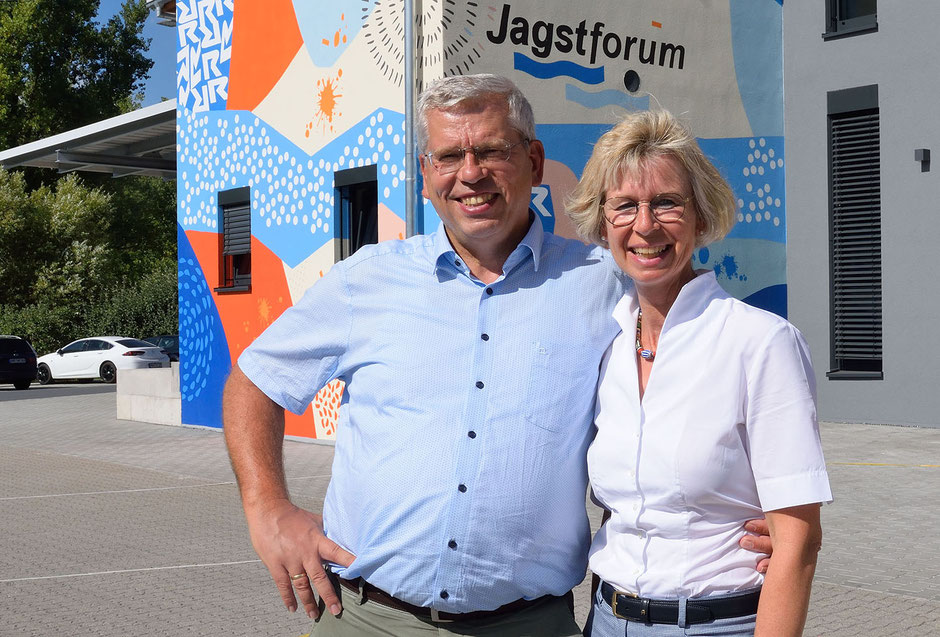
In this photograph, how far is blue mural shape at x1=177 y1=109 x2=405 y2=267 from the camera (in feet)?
43.9

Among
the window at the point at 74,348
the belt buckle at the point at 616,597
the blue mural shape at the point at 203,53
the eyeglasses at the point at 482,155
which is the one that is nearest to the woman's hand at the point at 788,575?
the belt buckle at the point at 616,597

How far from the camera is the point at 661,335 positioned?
7.55ft

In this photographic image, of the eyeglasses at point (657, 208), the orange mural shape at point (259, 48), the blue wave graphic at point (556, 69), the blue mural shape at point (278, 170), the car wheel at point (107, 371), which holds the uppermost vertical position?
the orange mural shape at point (259, 48)

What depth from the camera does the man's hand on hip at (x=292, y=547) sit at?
8.03 feet

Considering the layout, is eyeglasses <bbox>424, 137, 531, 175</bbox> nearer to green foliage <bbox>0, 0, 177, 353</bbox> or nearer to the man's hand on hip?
the man's hand on hip

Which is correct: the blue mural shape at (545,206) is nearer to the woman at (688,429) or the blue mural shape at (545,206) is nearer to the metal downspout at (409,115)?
the metal downspout at (409,115)

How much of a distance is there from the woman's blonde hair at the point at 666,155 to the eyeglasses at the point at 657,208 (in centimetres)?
4

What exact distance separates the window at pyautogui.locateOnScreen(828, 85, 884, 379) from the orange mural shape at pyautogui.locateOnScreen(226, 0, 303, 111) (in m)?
7.81

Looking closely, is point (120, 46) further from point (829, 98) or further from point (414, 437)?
point (414, 437)

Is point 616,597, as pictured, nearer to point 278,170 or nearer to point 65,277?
point 278,170

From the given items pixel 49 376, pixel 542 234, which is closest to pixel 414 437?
pixel 542 234

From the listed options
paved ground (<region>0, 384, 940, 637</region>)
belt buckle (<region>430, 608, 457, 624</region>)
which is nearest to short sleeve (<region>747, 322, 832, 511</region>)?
belt buckle (<region>430, 608, 457, 624</region>)

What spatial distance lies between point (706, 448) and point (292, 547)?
92 centimetres

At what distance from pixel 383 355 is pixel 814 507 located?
103cm
